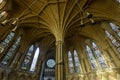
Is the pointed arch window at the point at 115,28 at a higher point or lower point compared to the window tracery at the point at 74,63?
higher

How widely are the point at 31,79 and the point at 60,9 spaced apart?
32.7 feet

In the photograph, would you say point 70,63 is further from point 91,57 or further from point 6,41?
point 6,41

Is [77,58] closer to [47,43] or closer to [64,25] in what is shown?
[47,43]

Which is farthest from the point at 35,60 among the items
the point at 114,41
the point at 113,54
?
the point at 114,41

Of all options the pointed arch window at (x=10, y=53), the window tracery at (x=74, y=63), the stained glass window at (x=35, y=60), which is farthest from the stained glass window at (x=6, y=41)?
the window tracery at (x=74, y=63)

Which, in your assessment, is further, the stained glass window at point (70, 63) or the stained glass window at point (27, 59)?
the stained glass window at point (70, 63)

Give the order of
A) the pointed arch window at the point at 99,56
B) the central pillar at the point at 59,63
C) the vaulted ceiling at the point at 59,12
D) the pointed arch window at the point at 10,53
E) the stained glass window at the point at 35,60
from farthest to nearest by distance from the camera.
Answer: the stained glass window at the point at 35,60
the pointed arch window at the point at 99,56
the pointed arch window at the point at 10,53
the vaulted ceiling at the point at 59,12
the central pillar at the point at 59,63

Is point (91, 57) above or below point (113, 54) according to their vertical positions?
above

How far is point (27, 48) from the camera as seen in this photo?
23547mm

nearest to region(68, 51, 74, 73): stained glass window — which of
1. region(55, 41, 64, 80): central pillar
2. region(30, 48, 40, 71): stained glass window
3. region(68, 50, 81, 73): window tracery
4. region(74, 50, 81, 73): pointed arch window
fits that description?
region(68, 50, 81, 73): window tracery

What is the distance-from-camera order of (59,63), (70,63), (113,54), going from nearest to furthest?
(59,63)
(113,54)
(70,63)

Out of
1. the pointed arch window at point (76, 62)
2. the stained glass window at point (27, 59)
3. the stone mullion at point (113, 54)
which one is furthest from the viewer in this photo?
the pointed arch window at point (76, 62)

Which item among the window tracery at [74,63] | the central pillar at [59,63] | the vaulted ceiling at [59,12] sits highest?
the vaulted ceiling at [59,12]

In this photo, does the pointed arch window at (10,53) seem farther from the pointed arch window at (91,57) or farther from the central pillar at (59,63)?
the pointed arch window at (91,57)
